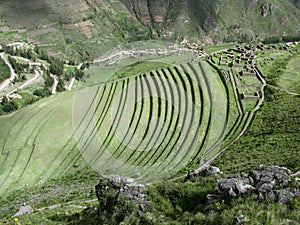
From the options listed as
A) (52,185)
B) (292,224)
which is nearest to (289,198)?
(292,224)

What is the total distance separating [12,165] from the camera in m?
35.2

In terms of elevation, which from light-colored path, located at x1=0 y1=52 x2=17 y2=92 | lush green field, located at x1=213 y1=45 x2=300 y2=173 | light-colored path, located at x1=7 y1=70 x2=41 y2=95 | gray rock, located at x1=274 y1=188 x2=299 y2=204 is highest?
light-colored path, located at x1=0 y1=52 x2=17 y2=92

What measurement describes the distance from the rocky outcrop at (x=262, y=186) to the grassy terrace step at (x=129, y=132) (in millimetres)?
11790

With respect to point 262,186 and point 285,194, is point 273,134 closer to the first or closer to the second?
point 262,186

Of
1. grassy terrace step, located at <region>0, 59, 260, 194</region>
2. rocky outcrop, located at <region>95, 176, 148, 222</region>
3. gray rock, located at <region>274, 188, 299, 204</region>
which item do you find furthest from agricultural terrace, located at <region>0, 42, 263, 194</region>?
gray rock, located at <region>274, 188, 299, 204</region>

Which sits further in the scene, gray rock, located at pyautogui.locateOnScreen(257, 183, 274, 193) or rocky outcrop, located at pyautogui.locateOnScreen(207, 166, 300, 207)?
gray rock, located at pyautogui.locateOnScreen(257, 183, 274, 193)

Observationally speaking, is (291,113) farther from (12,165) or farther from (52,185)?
(12,165)

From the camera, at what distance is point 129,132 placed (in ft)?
115

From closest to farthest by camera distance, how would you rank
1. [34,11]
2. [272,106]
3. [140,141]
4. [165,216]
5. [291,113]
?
[165,216]
[140,141]
[291,113]
[272,106]
[34,11]

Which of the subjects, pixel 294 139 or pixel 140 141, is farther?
pixel 140 141

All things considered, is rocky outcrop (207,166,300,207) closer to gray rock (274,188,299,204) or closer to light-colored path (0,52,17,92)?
gray rock (274,188,299,204)

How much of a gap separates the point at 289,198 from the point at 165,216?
208 inches

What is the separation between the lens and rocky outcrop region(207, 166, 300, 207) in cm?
1055

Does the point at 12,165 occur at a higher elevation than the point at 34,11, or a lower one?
lower
